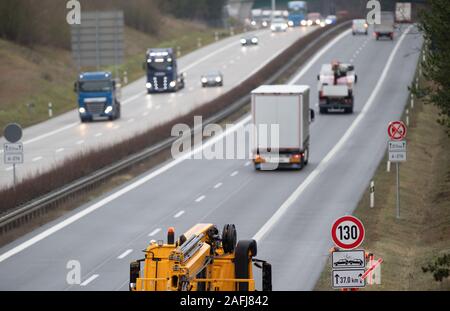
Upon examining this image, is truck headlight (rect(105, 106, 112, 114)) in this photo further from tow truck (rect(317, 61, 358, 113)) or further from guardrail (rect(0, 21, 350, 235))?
tow truck (rect(317, 61, 358, 113))

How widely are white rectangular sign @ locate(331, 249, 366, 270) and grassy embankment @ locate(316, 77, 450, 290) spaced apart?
484cm

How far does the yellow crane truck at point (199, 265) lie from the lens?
641 inches

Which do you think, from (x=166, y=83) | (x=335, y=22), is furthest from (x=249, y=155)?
(x=335, y=22)

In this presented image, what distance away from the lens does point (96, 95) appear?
65.9m

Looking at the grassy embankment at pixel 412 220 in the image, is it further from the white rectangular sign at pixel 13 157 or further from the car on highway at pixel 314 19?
the car on highway at pixel 314 19

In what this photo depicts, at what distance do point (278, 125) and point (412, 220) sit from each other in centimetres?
1161

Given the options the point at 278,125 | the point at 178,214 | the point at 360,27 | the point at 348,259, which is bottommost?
the point at 178,214

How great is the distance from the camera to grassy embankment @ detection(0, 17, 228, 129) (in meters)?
72.3

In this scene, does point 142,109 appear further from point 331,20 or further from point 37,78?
point 331,20

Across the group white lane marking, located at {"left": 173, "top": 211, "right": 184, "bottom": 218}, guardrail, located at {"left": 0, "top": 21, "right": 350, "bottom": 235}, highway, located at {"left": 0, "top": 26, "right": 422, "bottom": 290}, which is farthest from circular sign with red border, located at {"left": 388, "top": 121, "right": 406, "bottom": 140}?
guardrail, located at {"left": 0, "top": 21, "right": 350, "bottom": 235}

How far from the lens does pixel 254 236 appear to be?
3180cm

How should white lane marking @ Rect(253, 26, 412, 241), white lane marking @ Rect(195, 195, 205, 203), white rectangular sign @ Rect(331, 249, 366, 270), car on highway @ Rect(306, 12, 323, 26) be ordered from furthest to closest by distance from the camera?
car on highway @ Rect(306, 12, 323, 26), white lane marking @ Rect(195, 195, 205, 203), white lane marking @ Rect(253, 26, 412, 241), white rectangular sign @ Rect(331, 249, 366, 270)

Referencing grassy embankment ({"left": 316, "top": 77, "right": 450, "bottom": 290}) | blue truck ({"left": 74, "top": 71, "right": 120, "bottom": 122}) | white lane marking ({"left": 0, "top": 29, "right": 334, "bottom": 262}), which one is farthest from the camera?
blue truck ({"left": 74, "top": 71, "right": 120, "bottom": 122})

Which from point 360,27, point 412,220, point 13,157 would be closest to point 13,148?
point 13,157
